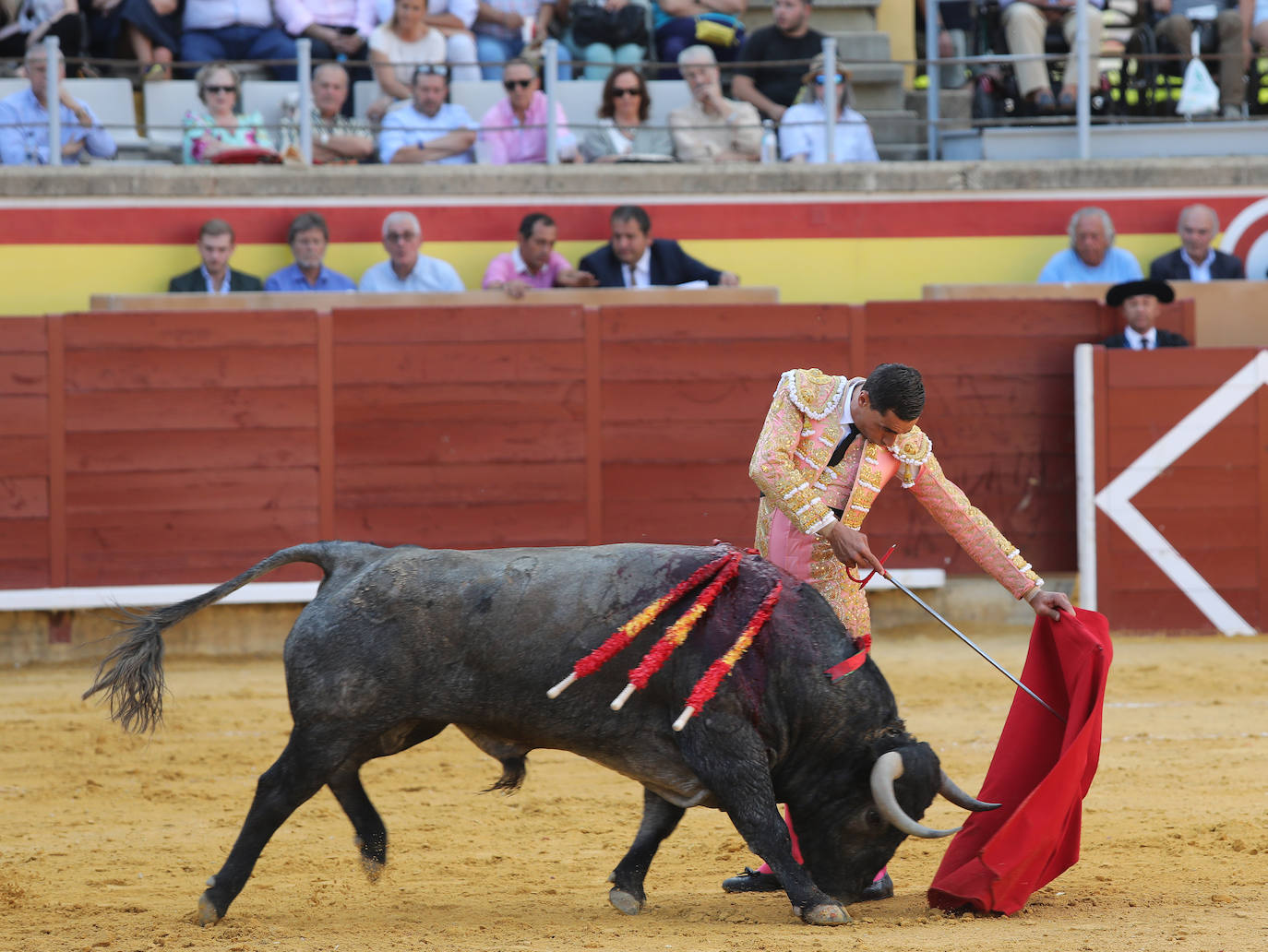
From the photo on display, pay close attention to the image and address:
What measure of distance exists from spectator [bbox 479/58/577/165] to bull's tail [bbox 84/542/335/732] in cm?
507

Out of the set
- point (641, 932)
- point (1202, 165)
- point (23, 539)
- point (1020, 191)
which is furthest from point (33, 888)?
point (1202, 165)

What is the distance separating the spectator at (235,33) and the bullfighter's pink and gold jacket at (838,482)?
5.64 m

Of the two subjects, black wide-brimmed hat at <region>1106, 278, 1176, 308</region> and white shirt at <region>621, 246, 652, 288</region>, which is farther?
white shirt at <region>621, 246, 652, 288</region>

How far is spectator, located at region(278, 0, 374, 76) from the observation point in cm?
861

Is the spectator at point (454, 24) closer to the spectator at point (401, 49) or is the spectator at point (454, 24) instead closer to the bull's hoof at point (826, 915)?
the spectator at point (401, 49)

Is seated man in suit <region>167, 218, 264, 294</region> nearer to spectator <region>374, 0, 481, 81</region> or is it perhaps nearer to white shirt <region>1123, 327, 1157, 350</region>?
spectator <region>374, 0, 481, 81</region>

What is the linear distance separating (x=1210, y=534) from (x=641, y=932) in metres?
5.41

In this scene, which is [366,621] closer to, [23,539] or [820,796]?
[820,796]

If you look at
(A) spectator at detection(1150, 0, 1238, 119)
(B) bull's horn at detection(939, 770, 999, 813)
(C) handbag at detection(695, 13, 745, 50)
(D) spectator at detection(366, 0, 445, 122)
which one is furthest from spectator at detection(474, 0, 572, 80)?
(B) bull's horn at detection(939, 770, 999, 813)

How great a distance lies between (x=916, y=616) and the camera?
797 cm

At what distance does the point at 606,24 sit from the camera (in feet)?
29.1

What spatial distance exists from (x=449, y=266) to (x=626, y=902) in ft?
16.5

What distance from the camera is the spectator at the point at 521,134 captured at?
8430 mm

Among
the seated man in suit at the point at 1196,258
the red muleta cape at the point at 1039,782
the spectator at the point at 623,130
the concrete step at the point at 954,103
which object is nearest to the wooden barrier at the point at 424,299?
the spectator at the point at 623,130
